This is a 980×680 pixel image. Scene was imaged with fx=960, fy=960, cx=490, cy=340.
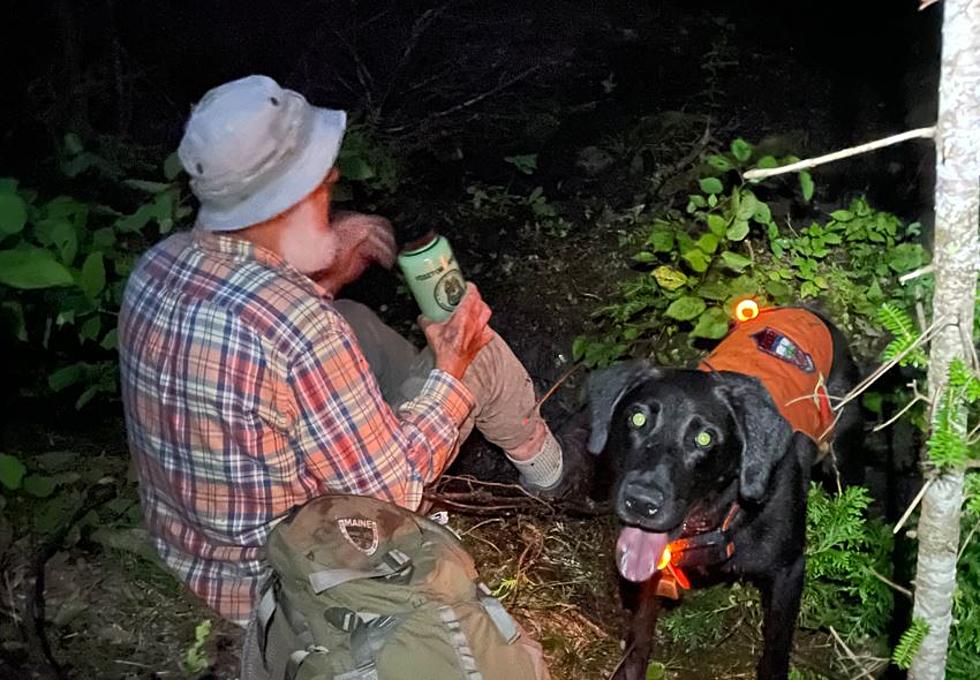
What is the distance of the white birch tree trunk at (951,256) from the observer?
1669mm

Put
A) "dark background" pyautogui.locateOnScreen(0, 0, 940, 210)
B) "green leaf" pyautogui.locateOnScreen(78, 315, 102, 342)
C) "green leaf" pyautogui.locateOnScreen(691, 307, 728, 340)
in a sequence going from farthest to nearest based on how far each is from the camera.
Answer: "dark background" pyautogui.locateOnScreen(0, 0, 940, 210), "green leaf" pyautogui.locateOnScreen(691, 307, 728, 340), "green leaf" pyautogui.locateOnScreen(78, 315, 102, 342)

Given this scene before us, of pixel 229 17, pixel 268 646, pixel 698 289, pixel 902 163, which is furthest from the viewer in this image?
pixel 229 17

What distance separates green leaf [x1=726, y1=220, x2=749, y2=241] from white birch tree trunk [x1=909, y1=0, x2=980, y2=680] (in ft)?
7.49

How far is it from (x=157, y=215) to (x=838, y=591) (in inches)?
113

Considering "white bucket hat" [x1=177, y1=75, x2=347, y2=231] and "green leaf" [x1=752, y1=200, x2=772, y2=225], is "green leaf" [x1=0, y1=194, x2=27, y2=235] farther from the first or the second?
"green leaf" [x1=752, y1=200, x2=772, y2=225]

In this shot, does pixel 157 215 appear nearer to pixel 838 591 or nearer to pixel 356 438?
pixel 356 438

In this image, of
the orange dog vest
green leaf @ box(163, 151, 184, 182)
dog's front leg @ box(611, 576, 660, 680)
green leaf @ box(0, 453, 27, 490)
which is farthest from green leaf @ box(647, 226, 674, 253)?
green leaf @ box(0, 453, 27, 490)

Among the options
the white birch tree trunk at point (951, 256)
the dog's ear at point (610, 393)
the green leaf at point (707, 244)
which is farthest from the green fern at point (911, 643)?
the green leaf at point (707, 244)

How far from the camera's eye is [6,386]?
394cm

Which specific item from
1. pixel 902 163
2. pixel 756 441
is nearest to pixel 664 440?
pixel 756 441

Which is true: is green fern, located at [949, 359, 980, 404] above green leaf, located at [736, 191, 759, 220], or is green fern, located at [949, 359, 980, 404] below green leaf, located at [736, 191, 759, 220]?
below

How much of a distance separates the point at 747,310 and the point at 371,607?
2.16 meters

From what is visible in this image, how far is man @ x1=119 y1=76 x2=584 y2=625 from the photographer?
2.29 m

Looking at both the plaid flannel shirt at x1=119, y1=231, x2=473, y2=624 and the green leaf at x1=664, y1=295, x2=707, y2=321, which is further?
the green leaf at x1=664, y1=295, x2=707, y2=321
